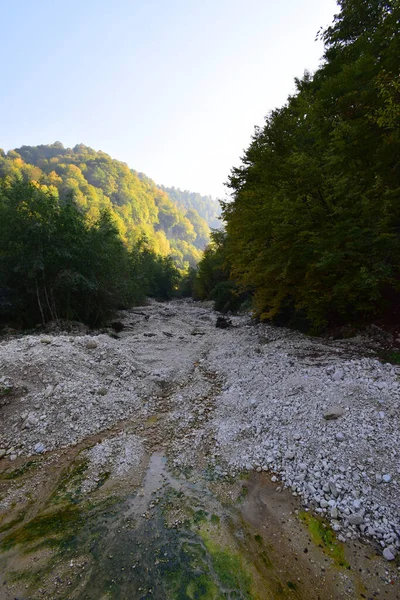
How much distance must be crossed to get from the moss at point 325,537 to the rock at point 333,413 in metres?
2.41

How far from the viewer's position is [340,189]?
1027cm

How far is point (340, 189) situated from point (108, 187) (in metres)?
153

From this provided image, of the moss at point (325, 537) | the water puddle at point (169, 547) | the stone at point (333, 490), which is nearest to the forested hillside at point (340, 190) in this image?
the stone at point (333, 490)

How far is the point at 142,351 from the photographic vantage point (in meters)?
15.2

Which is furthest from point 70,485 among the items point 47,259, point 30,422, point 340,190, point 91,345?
point 47,259

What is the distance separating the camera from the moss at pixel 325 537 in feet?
13.2

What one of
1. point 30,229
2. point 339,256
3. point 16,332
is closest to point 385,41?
point 339,256

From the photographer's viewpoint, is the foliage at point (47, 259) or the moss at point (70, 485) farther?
the foliage at point (47, 259)

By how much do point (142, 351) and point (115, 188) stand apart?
153835 millimetres

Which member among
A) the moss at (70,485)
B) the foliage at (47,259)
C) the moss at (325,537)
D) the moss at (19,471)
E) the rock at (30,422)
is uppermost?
the foliage at (47,259)

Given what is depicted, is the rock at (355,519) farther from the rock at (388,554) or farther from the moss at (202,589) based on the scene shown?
the moss at (202,589)

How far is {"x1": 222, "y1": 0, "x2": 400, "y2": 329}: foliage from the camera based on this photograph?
1005cm

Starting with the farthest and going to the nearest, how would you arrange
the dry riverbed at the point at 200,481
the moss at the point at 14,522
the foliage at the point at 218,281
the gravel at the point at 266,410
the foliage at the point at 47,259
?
1. the foliage at the point at 218,281
2. the foliage at the point at 47,259
3. the gravel at the point at 266,410
4. the moss at the point at 14,522
5. the dry riverbed at the point at 200,481

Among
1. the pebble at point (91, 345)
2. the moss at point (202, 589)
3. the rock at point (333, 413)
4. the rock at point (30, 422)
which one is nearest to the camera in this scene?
the moss at point (202, 589)
